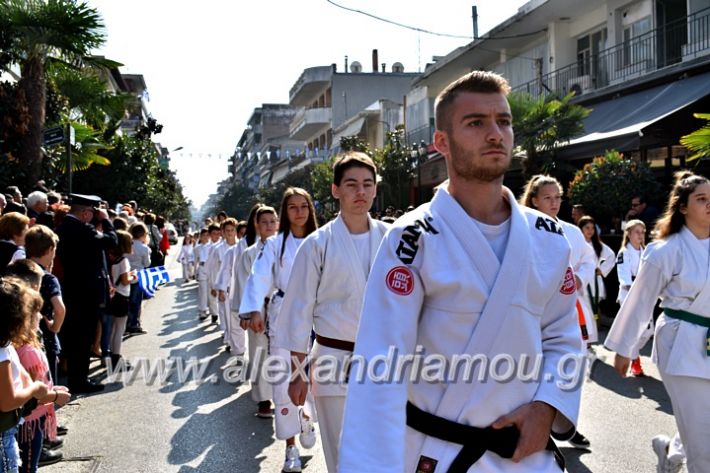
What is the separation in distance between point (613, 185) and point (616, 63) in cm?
813

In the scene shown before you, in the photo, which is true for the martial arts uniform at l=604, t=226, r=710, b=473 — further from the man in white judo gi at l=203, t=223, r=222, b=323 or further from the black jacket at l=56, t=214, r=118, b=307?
the man in white judo gi at l=203, t=223, r=222, b=323

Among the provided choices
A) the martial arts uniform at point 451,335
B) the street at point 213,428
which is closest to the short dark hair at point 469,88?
the martial arts uniform at point 451,335

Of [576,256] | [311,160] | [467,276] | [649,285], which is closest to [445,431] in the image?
[467,276]

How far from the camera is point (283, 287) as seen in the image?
6.45m

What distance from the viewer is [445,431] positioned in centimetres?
245

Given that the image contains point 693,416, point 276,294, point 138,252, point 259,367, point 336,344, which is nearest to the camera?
point 693,416

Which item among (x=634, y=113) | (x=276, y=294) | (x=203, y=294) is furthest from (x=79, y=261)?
(x=634, y=113)

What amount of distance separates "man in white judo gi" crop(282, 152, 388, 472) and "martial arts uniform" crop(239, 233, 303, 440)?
121 centimetres

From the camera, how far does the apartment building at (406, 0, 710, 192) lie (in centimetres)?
1605

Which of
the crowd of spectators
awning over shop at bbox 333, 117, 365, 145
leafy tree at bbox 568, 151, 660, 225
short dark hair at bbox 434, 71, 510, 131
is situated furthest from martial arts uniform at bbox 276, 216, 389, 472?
awning over shop at bbox 333, 117, 365, 145

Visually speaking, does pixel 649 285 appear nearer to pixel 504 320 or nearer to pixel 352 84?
pixel 504 320

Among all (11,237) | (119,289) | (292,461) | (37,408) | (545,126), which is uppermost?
(545,126)

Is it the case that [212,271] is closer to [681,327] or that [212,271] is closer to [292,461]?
[292,461]

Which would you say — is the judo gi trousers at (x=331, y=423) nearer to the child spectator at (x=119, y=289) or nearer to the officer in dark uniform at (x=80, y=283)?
the officer in dark uniform at (x=80, y=283)
